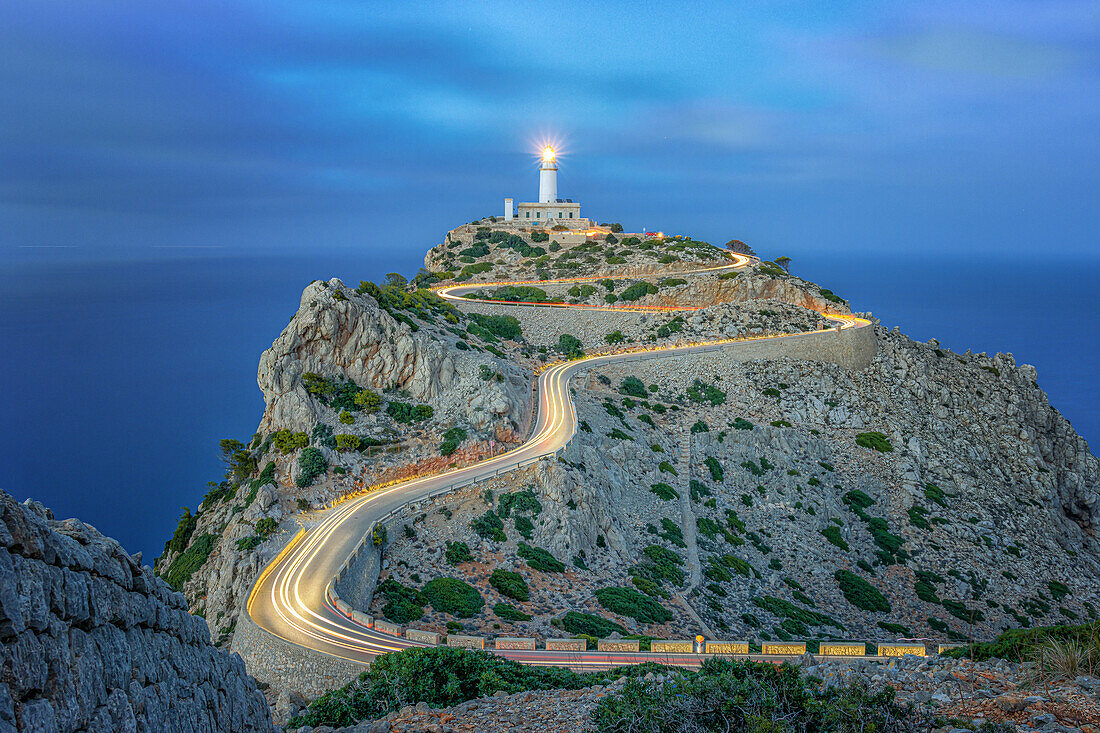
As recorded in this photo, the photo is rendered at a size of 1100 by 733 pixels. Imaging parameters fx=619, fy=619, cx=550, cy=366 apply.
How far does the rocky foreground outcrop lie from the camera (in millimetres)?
5902

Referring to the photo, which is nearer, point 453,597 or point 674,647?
point 674,647

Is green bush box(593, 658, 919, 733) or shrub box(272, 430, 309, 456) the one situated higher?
shrub box(272, 430, 309, 456)

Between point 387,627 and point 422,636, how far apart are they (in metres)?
1.55

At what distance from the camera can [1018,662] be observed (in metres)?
12.8

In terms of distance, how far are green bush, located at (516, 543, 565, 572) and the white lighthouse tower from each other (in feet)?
234

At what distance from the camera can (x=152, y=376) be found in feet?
307

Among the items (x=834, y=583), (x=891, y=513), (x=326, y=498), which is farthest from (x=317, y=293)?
(x=891, y=513)

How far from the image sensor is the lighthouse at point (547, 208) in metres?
89.9

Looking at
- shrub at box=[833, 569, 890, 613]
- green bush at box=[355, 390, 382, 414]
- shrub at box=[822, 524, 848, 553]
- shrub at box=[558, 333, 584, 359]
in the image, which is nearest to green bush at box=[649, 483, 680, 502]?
shrub at box=[822, 524, 848, 553]

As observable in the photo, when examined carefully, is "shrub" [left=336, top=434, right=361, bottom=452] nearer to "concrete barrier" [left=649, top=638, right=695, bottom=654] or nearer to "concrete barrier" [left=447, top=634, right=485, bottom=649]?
"concrete barrier" [left=447, top=634, right=485, bottom=649]

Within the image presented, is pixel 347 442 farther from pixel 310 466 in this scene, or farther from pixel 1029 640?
pixel 1029 640

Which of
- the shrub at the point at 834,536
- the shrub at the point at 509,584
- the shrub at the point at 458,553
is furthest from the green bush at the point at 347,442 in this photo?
the shrub at the point at 834,536

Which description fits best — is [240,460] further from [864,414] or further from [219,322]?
[219,322]

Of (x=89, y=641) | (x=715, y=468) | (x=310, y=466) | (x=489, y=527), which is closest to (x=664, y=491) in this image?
(x=715, y=468)
